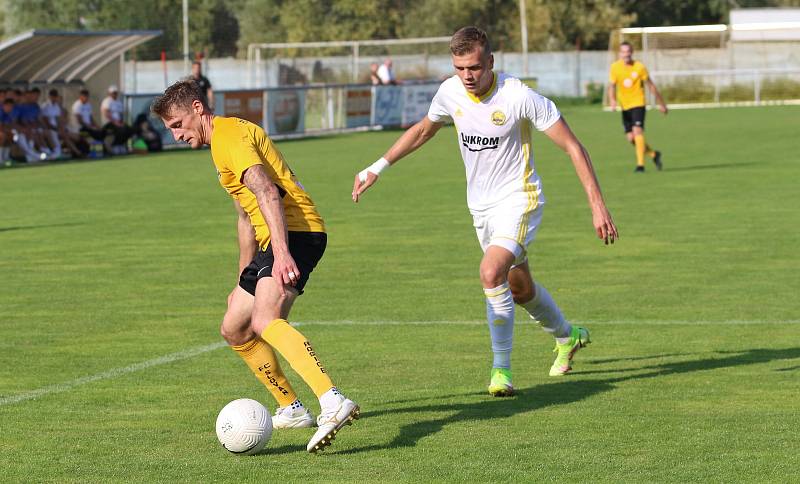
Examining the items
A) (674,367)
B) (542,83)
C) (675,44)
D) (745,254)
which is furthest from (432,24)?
(674,367)

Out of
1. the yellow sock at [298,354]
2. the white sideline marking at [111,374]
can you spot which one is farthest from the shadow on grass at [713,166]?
the yellow sock at [298,354]

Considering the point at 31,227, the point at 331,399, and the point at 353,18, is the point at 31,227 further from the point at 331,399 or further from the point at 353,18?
the point at 353,18

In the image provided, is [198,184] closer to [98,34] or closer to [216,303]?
[98,34]

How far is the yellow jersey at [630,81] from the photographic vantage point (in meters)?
25.9

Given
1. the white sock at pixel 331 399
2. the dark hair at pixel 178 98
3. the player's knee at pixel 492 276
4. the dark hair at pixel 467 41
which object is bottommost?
the white sock at pixel 331 399

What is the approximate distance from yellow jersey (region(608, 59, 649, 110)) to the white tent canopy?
40.2 feet

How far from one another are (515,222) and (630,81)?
1819cm

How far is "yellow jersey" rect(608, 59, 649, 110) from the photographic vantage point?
2589 cm

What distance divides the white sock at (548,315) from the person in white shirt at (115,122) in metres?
24.9

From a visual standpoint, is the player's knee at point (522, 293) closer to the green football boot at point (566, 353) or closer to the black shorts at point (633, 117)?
the green football boot at point (566, 353)

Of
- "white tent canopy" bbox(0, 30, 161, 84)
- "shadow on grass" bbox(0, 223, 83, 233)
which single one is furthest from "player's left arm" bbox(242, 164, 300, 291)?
"white tent canopy" bbox(0, 30, 161, 84)

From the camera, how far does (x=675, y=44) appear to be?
6119cm

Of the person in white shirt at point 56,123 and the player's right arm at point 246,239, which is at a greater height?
the player's right arm at point 246,239

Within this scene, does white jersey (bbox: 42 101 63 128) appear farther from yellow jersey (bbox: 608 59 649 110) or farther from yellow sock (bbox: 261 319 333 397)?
yellow sock (bbox: 261 319 333 397)
